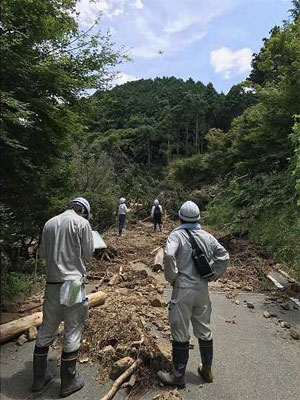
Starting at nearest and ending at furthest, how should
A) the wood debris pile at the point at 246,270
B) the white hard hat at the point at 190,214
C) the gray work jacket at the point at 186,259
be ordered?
the gray work jacket at the point at 186,259 < the white hard hat at the point at 190,214 < the wood debris pile at the point at 246,270

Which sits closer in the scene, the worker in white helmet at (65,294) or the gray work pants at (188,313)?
the worker in white helmet at (65,294)

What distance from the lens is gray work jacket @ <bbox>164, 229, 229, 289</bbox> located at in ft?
12.6

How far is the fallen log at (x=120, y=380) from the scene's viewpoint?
Result: 11.8 ft

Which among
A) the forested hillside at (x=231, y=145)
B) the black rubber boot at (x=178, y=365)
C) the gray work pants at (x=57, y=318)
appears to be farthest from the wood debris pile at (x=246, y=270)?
the gray work pants at (x=57, y=318)

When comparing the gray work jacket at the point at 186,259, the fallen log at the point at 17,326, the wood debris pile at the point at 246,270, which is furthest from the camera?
the wood debris pile at the point at 246,270

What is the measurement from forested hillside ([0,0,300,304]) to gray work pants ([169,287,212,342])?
2655 mm

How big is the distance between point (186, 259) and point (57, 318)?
150cm

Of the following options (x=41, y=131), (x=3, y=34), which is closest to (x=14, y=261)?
(x=41, y=131)

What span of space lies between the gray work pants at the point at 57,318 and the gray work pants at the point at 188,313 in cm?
97

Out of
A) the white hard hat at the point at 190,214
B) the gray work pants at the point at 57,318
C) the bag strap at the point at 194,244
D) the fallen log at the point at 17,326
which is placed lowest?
the fallen log at the point at 17,326

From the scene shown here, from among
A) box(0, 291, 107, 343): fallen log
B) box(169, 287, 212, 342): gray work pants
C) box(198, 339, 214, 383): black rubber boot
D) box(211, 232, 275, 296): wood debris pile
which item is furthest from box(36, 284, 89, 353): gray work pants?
box(211, 232, 275, 296): wood debris pile

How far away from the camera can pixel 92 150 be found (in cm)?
2062

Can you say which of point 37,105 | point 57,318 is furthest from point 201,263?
point 37,105

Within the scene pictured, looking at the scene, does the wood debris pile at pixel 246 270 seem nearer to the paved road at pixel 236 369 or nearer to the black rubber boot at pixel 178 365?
the paved road at pixel 236 369
